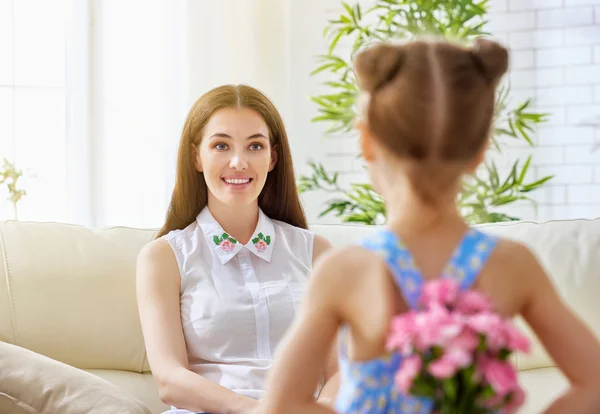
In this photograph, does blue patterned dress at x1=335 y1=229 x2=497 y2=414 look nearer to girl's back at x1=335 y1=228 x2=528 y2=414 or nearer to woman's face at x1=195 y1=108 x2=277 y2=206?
girl's back at x1=335 y1=228 x2=528 y2=414

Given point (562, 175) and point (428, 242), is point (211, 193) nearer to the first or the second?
point (428, 242)

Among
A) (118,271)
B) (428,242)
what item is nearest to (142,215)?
(118,271)

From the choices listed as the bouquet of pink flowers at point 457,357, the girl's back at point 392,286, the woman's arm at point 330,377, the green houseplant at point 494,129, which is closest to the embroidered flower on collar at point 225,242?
the woman's arm at point 330,377

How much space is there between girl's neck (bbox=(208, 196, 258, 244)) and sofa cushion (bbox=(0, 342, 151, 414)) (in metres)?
0.56

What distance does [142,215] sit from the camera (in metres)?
4.14

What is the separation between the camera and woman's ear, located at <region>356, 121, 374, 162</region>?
103 cm

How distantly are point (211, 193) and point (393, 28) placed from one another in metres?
2.28

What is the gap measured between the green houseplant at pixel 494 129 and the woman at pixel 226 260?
147 cm

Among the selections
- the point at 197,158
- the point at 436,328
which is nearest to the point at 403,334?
the point at 436,328

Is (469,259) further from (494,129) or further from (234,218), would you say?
(494,129)

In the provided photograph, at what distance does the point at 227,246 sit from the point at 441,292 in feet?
4.48

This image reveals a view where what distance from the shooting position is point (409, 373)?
36.2 inches

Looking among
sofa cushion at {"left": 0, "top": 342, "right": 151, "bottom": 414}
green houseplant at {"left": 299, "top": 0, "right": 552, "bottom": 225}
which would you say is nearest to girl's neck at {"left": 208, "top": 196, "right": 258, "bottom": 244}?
sofa cushion at {"left": 0, "top": 342, "right": 151, "bottom": 414}

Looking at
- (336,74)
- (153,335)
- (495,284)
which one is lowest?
(153,335)
